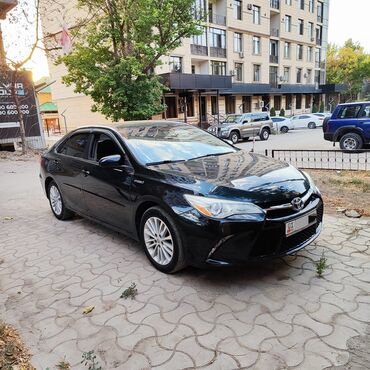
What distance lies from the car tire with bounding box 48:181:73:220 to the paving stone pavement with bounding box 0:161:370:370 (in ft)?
3.35

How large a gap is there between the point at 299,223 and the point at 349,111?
387 inches

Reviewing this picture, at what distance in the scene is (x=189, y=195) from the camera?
9.77 ft

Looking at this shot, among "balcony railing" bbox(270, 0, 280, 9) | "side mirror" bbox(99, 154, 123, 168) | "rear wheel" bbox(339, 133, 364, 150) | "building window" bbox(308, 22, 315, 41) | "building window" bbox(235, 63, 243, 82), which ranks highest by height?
"balcony railing" bbox(270, 0, 280, 9)

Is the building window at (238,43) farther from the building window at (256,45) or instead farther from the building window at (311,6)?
the building window at (311,6)

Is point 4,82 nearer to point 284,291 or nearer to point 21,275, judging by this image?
point 21,275

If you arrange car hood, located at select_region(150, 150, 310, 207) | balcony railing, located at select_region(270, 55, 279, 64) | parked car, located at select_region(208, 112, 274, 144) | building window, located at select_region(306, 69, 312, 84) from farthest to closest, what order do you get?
building window, located at select_region(306, 69, 312, 84) → balcony railing, located at select_region(270, 55, 279, 64) → parked car, located at select_region(208, 112, 274, 144) → car hood, located at select_region(150, 150, 310, 207)

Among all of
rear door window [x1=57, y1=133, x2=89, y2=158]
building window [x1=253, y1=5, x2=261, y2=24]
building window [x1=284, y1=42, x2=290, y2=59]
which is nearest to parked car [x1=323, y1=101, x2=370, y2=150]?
rear door window [x1=57, y1=133, x2=89, y2=158]

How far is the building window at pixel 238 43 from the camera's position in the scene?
101ft

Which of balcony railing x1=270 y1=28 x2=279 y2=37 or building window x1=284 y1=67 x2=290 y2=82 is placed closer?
balcony railing x1=270 y1=28 x2=279 y2=37

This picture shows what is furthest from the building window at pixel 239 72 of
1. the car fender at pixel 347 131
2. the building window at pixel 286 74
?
the car fender at pixel 347 131

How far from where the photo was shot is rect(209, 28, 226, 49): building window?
28.4 metres

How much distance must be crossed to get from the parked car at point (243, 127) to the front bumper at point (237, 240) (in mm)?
15752

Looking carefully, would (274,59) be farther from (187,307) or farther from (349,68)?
(187,307)

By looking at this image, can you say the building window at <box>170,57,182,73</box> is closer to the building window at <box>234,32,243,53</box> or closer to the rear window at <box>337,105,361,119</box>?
the building window at <box>234,32,243,53</box>
